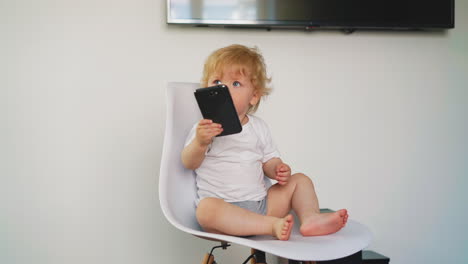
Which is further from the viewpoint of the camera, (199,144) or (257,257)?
(257,257)

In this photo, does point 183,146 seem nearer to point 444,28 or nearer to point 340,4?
point 340,4

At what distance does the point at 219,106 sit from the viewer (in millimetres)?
1239

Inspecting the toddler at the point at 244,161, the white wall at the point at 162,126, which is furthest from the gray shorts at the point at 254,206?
the white wall at the point at 162,126

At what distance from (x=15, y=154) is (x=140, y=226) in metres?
0.49

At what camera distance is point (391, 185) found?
6.88 feet

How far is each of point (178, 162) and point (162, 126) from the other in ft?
1.79

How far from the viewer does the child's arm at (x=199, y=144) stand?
4.14ft

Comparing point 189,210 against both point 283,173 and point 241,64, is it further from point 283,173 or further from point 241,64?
point 241,64

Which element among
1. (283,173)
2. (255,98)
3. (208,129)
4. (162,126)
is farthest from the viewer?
(162,126)

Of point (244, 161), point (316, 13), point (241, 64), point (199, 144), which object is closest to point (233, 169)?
point (244, 161)

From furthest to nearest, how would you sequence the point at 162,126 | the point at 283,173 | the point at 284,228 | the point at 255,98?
1. the point at 162,126
2. the point at 255,98
3. the point at 283,173
4. the point at 284,228

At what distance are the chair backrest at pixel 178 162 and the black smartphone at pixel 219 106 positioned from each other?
18cm

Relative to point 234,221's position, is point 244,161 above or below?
above

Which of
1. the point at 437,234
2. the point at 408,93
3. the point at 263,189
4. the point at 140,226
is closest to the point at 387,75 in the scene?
the point at 408,93
